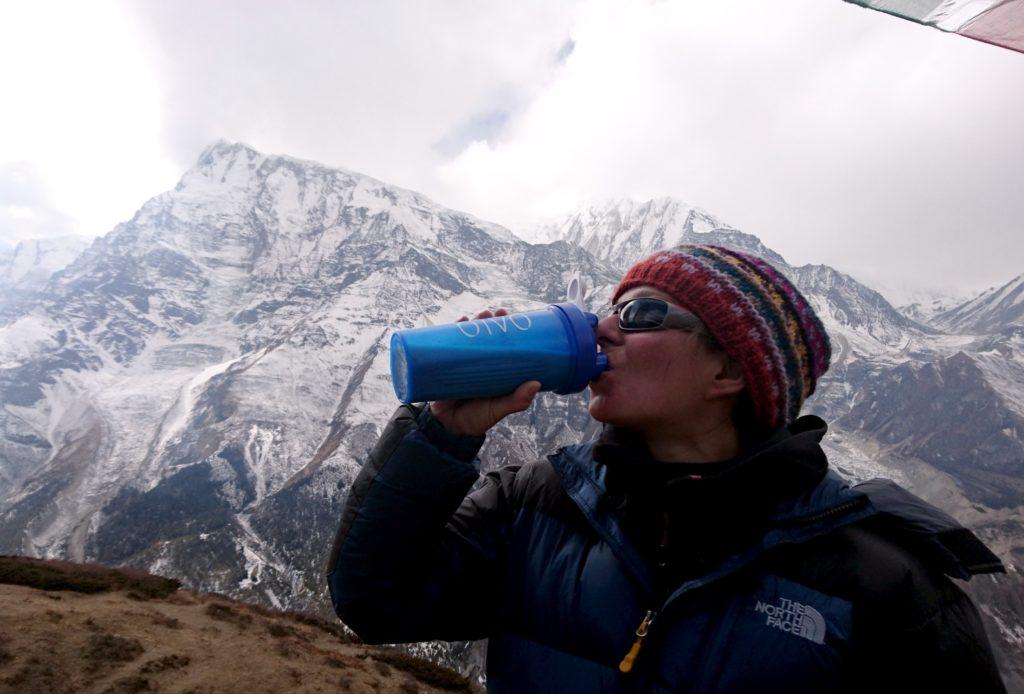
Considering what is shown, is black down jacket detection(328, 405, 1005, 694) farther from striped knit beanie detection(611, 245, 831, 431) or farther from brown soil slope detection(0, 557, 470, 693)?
brown soil slope detection(0, 557, 470, 693)

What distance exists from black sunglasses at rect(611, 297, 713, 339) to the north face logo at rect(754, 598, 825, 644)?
161 cm

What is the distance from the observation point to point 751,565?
2914mm

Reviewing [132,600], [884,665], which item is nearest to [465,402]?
[884,665]

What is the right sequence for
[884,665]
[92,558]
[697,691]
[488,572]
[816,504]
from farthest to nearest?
[92,558]
[488,572]
[816,504]
[697,691]
[884,665]

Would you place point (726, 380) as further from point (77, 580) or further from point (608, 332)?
point (77, 580)

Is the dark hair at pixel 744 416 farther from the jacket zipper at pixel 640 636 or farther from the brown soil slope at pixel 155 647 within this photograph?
the brown soil slope at pixel 155 647

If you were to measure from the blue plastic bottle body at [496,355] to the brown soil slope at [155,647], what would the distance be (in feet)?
107

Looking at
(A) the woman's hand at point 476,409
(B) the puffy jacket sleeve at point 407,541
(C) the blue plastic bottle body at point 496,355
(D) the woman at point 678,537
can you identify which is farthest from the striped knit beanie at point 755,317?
(B) the puffy jacket sleeve at point 407,541

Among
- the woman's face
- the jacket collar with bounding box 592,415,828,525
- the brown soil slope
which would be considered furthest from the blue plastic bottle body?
the brown soil slope

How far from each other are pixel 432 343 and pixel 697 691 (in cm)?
228

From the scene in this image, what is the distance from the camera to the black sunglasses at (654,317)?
3.74 meters

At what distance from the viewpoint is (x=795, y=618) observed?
2777 mm

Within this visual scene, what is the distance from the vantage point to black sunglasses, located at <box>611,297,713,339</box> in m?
3.74

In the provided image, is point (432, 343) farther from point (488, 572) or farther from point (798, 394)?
point (798, 394)
